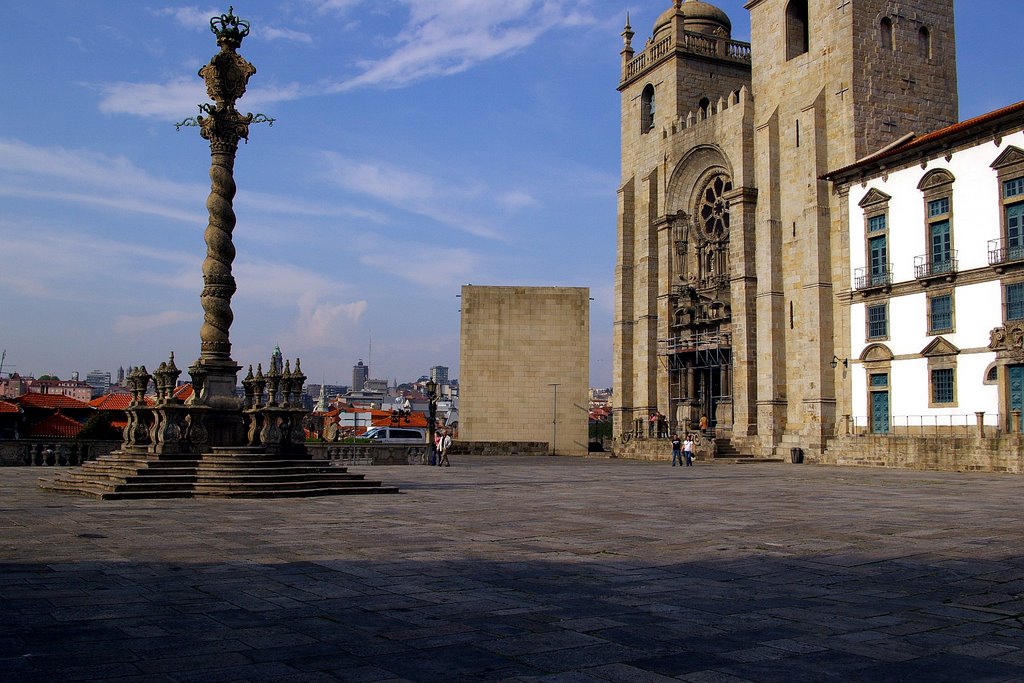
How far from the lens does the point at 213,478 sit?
19312 millimetres

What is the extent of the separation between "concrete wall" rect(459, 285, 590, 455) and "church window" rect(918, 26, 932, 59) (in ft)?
76.2

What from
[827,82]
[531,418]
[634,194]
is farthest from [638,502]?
[634,194]

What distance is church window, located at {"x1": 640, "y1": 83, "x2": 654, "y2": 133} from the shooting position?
53.9 m

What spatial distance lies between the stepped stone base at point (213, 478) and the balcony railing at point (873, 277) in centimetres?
2400

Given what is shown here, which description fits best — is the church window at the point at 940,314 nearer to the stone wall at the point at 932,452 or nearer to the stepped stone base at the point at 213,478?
the stone wall at the point at 932,452

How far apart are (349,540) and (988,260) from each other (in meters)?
27.8

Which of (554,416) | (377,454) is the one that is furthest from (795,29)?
(377,454)

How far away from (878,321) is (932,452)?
6934 mm

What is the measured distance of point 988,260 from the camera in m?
31.5

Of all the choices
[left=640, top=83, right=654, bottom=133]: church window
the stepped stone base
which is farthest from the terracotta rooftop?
the stepped stone base

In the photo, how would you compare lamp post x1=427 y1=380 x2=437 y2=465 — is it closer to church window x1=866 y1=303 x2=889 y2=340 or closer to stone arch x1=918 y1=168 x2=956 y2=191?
church window x1=866 y1=303 x2=889 y2=340

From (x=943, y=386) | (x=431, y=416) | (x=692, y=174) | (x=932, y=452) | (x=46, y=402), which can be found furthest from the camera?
(x=46, y=402)

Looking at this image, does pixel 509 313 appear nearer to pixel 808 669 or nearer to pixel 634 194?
pixel 634 194

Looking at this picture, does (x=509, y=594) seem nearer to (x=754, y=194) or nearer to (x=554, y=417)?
(x=754, y=194)
